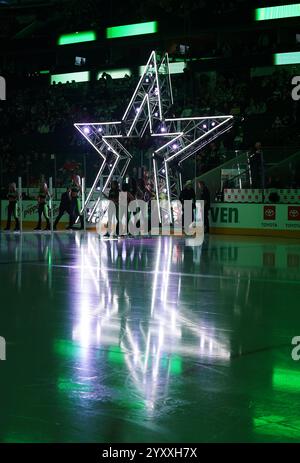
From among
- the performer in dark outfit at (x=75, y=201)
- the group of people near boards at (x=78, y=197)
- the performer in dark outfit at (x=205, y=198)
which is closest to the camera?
the group of people near boards at (x=78, y=197)

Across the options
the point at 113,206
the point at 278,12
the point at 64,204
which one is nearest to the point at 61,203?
the point at 64,204

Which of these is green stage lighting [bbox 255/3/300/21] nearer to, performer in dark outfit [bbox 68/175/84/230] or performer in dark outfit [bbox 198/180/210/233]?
performer in dark outfit [bbox 198/180/210/233]

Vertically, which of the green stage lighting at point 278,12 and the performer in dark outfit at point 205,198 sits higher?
the green stage lighting at point 278,12

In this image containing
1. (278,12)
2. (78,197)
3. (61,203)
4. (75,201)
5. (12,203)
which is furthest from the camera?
(278,12)

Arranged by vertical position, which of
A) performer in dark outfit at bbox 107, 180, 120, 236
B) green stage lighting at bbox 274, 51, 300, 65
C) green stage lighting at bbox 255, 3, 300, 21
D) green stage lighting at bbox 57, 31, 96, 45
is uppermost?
green stage lighting at bbox 57, 31, 96, 45

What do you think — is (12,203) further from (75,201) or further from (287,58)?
(287,58)

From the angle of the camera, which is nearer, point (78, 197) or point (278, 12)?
point (78, 197)

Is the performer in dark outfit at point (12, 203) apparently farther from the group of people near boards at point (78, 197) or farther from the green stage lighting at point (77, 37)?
the green stage lighting at point (77, 37)

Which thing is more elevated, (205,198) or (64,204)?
(205,198)

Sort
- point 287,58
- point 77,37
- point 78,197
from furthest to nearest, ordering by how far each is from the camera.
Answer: point 77,37, point 287,58, point 78,197

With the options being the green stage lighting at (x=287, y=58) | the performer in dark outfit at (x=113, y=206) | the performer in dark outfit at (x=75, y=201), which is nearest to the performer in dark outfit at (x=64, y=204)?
the performer in dark outfit at (x=75, y=201)

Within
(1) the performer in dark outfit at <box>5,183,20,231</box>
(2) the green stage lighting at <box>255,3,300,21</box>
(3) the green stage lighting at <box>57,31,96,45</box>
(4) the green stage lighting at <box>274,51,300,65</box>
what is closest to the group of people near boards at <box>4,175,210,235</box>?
(1) the performer in dark outfit at <box>5,183,20,231</box>

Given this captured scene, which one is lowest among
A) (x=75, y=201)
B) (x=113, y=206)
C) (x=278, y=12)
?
(x=113, y=206)
